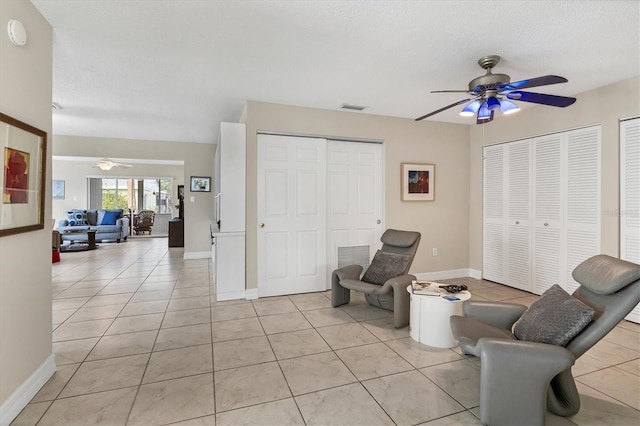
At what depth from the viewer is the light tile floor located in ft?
6.00

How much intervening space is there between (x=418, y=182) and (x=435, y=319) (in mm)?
2606

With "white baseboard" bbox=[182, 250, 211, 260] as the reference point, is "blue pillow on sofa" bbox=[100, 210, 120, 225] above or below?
above

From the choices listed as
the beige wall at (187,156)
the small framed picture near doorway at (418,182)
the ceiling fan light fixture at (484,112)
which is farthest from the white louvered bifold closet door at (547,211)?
the beige wall at (187,156)

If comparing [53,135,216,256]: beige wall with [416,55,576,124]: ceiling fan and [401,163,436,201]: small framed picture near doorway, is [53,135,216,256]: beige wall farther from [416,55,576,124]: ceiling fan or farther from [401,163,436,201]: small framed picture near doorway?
[416,55,576,124]: ceiling fan

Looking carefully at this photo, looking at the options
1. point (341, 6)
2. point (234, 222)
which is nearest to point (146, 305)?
point (234, 222)

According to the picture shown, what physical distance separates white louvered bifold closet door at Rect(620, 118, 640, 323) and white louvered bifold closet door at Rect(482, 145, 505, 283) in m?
1.43

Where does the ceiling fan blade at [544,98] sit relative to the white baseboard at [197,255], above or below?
above

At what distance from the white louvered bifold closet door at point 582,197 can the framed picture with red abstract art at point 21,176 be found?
521 cm

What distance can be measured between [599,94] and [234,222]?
4.53 m

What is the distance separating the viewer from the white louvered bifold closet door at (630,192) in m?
3.14

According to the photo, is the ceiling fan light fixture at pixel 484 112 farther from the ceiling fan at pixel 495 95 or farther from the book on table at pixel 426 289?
the book on table at pixel 426 289

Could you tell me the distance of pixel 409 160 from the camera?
4.77 metres

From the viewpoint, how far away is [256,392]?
6.67ft

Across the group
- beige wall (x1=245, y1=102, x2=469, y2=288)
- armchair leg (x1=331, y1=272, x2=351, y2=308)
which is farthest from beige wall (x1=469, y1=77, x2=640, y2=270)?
armchair leg (x1=331, y1=272, x2=351, y2=308)
